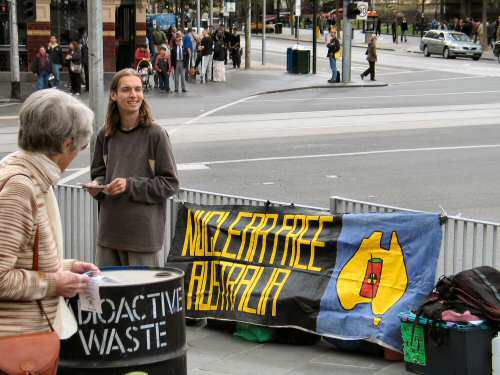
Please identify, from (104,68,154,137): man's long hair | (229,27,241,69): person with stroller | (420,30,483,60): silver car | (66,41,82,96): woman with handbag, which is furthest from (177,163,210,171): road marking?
(420,30,483,60): silver car

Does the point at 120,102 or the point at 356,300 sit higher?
the point at 120,102

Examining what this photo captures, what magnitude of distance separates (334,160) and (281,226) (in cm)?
1055

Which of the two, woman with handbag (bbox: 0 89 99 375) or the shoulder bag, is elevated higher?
woman with handbag (bbox: 0 89 99 375)

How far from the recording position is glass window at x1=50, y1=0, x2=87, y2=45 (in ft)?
125

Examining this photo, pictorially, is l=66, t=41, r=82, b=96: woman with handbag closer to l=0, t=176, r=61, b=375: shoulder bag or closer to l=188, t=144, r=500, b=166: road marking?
l=188, t=144, r=500, b=166: road marking

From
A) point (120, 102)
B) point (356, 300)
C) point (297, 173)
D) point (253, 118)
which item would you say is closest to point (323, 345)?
point (356, 300)

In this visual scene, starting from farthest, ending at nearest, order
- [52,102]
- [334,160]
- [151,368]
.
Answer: [334,160]
[151,368]
[52,102]

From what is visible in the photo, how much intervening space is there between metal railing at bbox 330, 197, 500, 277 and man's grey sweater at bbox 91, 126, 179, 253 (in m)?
1.81

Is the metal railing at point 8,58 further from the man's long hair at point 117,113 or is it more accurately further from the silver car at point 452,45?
the man's long hair at point 117,113

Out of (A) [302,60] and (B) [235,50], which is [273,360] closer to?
(A) [302,60]

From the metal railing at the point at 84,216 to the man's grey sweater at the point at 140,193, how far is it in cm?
178

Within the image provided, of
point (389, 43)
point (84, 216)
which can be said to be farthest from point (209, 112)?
point (389, 43)

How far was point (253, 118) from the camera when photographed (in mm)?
24734

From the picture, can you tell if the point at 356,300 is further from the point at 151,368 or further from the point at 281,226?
the point at 151,368
